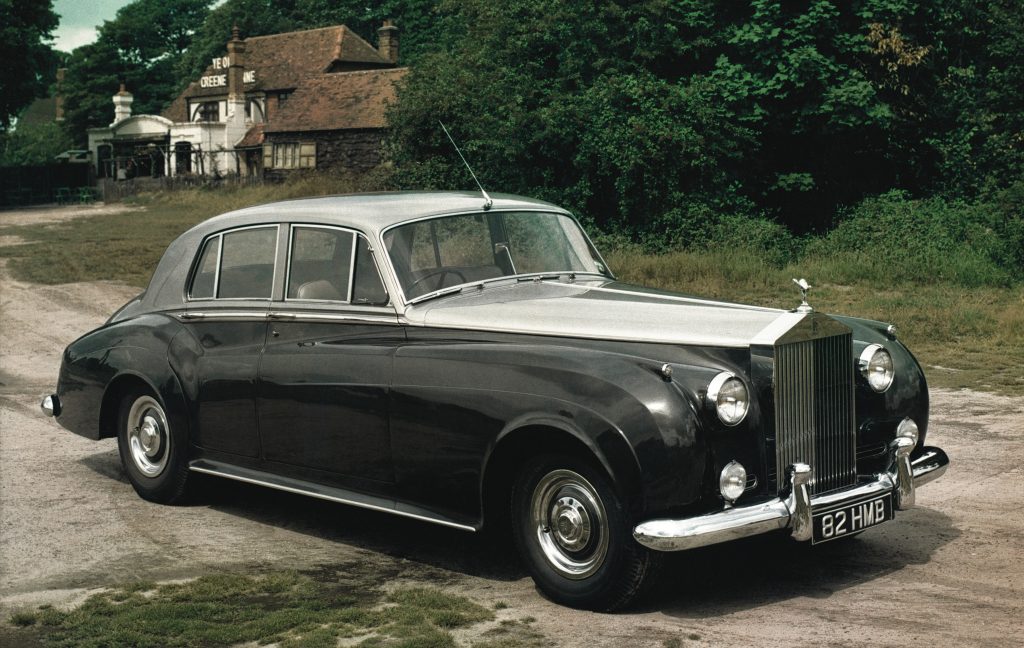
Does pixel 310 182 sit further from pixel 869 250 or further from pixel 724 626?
pixel 724 626

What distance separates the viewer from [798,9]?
80.6 feet

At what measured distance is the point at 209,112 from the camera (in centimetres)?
6769

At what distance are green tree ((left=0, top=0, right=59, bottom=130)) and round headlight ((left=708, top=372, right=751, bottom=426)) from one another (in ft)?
166

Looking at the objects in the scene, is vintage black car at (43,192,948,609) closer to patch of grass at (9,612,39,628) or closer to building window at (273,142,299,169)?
patch of grass at (9,612,39,628)

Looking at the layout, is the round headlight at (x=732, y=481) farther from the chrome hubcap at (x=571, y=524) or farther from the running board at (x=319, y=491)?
the running board at (x=319, y=491)

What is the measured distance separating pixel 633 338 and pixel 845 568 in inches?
64.1

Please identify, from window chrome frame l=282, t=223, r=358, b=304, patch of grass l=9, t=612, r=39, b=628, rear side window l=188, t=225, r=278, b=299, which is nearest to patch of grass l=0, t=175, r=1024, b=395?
rear side window l=188, t=225, r=278, b=299

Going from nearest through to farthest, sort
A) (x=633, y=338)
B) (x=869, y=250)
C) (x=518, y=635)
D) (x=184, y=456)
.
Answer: (x=518, y=635)
(x=633, y=338)
(x=184, y=456)
(x=869, y=250)

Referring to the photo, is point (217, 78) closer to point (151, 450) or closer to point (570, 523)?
point (151, 450)

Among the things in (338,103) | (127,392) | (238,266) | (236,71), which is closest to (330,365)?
(238,266)

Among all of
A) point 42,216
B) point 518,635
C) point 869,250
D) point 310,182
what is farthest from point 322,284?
point 42,216

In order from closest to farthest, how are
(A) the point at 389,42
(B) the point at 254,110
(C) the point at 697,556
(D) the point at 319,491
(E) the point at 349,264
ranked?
(C) the point at 697,556, (D) the point at 319,491, (E) the point at 349,264, (A) the point at 389,42, (B) the point at 254,110

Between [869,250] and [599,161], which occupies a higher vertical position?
[599,161]

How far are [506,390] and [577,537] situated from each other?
28.7 inches
